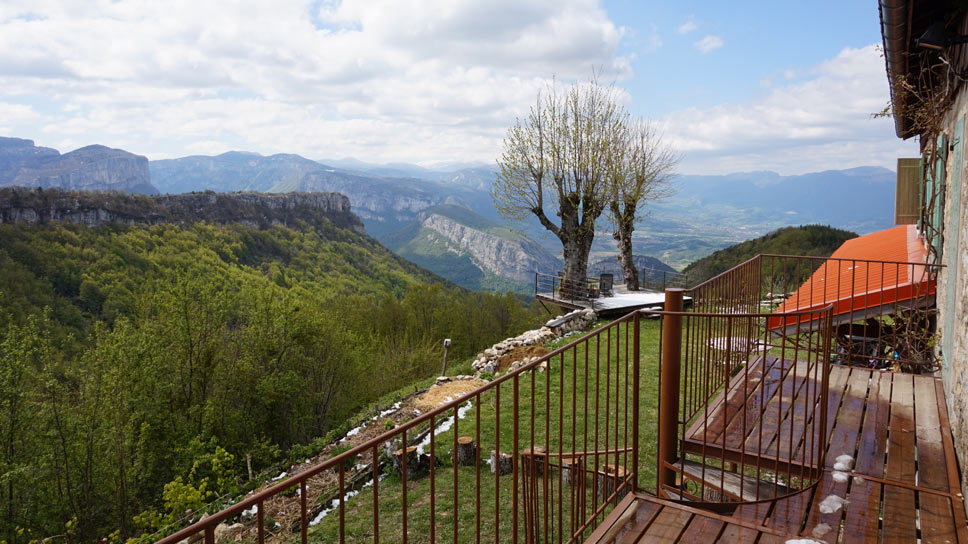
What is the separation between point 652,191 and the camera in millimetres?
16969

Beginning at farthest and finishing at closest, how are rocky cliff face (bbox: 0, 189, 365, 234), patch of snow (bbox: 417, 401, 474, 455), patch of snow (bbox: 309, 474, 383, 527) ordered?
1. rocky cliff face (bbox: 0, 189, 365, 234)
2. patch of snow (bbox: 417, 401, 474, 455)
3. patch of snow (bbox: 309, 474, 383, 527)

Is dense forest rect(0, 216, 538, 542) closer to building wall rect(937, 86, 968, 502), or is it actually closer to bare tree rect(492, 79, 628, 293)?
bare tree rect(492, 79, 628, 293)

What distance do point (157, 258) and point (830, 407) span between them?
5402 cm

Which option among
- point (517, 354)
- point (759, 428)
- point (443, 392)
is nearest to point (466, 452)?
point (443, 392)

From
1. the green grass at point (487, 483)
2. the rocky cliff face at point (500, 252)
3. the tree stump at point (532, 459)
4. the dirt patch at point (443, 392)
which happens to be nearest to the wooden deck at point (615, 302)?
the dirt patch at point (443, 392)

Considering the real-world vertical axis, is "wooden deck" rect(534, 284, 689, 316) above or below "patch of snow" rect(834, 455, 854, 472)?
below

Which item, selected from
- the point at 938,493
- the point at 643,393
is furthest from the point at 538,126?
the point at 938,493

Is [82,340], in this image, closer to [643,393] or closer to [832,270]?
[643,393]

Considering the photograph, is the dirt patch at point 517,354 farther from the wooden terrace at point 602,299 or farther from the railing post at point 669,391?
the railing post at point 669,391

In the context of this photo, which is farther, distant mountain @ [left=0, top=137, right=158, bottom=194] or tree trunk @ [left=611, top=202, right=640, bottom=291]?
distant mountain @ [left=0, top=137, right=158, bottom=194]

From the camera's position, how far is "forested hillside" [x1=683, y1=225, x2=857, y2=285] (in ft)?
117

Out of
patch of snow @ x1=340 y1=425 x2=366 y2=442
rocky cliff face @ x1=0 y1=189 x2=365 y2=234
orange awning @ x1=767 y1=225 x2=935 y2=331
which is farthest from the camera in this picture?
rocky cliff face @ x1=0 y1=189 x2=365 y2=234

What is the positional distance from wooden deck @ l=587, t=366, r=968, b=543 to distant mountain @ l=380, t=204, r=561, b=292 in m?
121

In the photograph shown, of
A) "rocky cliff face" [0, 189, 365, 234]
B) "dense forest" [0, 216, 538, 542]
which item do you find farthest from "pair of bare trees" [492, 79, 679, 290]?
"rocky cliff face" [0, 189, 365, 234]
